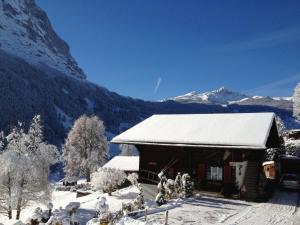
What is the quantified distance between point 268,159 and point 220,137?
994 centimetres

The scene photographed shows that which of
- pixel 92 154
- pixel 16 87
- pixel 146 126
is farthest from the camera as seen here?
pixel 16 87

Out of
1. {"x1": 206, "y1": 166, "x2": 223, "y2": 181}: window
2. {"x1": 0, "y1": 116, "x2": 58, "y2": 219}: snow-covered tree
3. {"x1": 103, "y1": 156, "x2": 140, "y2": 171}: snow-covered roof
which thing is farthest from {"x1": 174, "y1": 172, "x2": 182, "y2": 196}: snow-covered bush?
{"x1": 103, "y1": 156, "x2": 140, "y2": 171}: snow-covered roof

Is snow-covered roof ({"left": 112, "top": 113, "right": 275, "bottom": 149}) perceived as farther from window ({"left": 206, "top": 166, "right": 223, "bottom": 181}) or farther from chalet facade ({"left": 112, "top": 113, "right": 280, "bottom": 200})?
window ({"left": 206, "top": 166, "right": 223, "bottom": 181})

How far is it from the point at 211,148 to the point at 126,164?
2271 cm

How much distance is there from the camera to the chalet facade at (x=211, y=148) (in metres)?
25.9

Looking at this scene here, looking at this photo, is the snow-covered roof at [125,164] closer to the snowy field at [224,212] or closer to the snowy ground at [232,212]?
the snowy field at [224,212]

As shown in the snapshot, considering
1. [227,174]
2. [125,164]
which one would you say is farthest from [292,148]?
[227,174]

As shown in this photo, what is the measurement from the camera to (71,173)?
6150cm

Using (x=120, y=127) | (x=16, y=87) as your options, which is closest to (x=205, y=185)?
(x=16, y=87)

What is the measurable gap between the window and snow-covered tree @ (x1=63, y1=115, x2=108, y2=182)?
34.7 meters

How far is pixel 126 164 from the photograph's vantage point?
48.7m

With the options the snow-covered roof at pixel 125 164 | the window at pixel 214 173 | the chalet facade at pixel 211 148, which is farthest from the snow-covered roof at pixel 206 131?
the snow-covered roof at pixel 125 164

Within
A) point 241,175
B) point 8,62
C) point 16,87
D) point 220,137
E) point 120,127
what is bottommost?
point 241,175

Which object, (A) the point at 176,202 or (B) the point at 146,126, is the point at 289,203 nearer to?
(A) the point at 176,202
